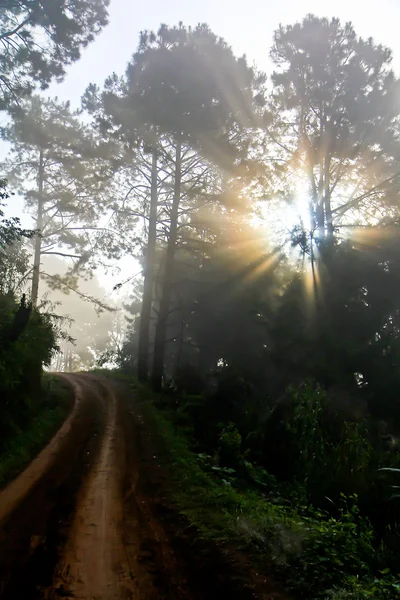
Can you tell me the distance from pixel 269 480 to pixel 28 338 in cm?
898

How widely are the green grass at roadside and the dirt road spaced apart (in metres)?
0.40

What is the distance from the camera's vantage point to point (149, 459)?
35.2 feet

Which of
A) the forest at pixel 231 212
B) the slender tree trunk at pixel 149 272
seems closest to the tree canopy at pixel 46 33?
the forest at pixel 231 212

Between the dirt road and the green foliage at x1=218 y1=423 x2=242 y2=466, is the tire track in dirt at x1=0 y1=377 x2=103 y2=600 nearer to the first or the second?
the dirt road

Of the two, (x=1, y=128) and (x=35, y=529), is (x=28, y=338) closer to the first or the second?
(x=1, y=128)

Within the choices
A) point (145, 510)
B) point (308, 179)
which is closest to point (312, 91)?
point (308, 179)

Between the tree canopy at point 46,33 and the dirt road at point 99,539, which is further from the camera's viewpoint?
the tree canopy at point 46,33

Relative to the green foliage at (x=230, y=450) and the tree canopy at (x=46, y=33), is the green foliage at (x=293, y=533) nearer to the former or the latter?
the green foliage at (x=230, y=450)

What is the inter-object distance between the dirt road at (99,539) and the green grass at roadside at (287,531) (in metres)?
0.40

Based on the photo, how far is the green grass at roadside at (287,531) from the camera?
4.57m

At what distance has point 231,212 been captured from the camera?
2389cm

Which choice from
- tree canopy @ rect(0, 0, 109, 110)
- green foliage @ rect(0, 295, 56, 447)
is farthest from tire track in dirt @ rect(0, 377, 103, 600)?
tree canopy @ rect(0, 0, 109, 110)

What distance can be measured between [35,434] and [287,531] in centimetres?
845

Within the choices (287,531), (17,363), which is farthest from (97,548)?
(17,363)
